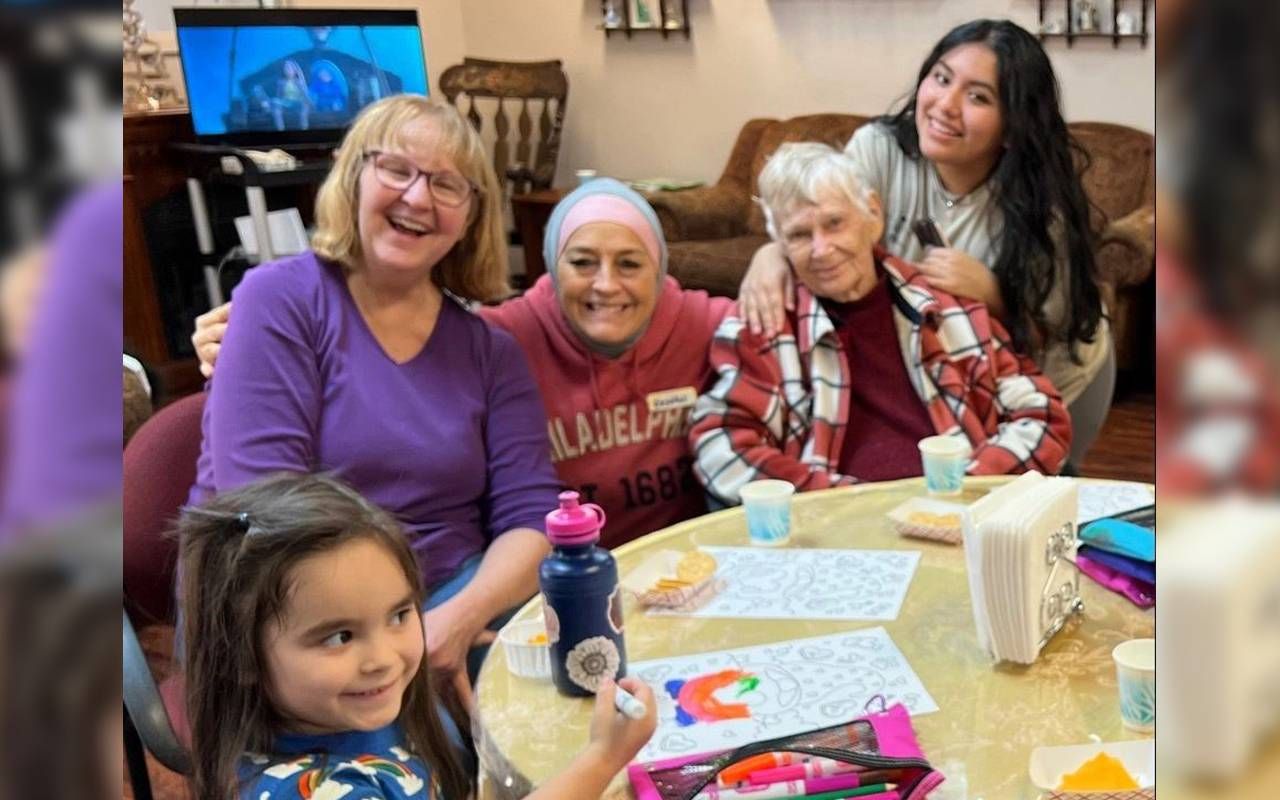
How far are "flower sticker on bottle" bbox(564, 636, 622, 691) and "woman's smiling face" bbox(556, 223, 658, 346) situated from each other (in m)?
0.76

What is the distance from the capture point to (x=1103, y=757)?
2.71 ft

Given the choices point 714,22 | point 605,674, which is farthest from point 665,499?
point 714,22

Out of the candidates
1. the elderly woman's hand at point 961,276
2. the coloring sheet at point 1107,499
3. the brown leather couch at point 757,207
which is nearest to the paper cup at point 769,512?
the coloring sheet at point 1107,499

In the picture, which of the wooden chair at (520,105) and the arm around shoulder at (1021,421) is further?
the wooden chair at (520,105)

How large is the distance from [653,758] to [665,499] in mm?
863

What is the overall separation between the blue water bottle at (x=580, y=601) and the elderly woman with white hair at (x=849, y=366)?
71 cm

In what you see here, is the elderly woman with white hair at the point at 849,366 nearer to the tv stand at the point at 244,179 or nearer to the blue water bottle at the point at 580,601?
the blue water bottle at the point at 580,601

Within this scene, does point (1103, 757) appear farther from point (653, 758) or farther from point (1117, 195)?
point (1117, 195)

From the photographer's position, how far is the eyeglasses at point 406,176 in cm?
149

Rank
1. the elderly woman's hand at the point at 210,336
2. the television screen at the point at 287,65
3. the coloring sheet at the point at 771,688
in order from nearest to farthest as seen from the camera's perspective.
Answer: the coloring sheet at the point at 771,688, the elderly woman's hand at the point at 210,336, the television screen at the point at 287,65

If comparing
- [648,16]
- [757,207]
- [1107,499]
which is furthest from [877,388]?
[648,16]

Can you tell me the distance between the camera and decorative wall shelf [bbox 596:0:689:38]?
4.49m

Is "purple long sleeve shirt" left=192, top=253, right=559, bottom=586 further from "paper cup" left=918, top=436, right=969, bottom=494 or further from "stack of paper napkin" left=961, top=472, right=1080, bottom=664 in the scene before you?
"stack of paper napkin" left=961, top=472, right=1080, bottom=664

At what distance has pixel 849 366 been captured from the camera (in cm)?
178
